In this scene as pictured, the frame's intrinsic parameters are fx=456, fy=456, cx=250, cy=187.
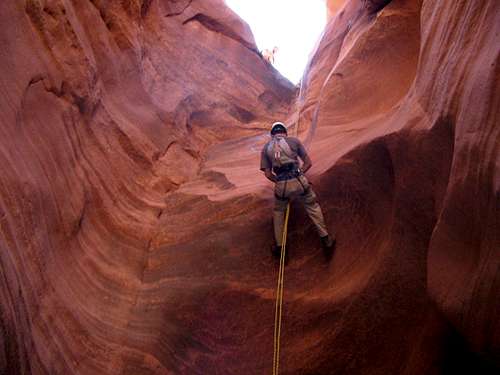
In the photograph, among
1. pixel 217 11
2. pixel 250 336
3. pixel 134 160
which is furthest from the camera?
pixel 217 11

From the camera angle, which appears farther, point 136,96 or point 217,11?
point 217,11

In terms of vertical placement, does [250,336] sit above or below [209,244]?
below

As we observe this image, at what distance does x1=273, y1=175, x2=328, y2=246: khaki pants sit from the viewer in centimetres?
636

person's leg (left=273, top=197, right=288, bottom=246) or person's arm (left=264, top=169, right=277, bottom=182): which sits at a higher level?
person's arm (left=264, top=169, right=277, bottom=182)

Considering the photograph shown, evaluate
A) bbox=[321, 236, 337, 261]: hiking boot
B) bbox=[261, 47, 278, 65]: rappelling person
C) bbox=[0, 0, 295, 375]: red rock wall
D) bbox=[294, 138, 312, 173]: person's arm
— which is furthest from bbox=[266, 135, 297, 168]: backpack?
bbox=[261, 47, 278, 65]: rappelling person

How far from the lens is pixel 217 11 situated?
12.5 m

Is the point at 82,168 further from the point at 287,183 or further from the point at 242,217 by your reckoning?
the point at 287,183

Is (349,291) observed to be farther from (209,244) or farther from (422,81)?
(422,81)

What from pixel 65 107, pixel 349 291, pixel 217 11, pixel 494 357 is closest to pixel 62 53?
pixel 65 107

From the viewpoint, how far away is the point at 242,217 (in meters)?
7.14

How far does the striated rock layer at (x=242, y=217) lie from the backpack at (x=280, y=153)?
64cm

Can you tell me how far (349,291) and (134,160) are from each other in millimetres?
4199

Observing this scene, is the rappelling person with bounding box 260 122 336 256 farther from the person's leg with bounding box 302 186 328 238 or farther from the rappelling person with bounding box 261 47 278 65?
the rappelling person with bounding box 261 47 278 65

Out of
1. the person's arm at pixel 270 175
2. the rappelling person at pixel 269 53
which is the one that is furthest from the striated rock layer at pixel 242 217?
the rappelling person at pixel 269 53
